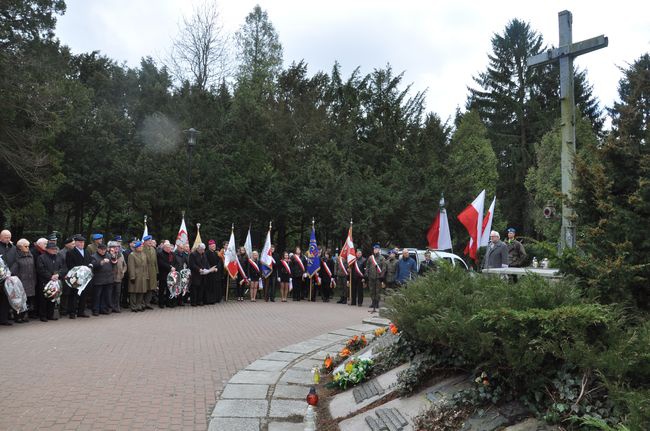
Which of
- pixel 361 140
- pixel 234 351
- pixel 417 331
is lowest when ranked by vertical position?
pixel 234 351

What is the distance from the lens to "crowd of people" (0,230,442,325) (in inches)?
479

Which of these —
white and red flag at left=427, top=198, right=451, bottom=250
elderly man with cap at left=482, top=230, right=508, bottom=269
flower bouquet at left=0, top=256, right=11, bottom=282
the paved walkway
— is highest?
white and red flag at left=427, top=198, right=451, bottom=250

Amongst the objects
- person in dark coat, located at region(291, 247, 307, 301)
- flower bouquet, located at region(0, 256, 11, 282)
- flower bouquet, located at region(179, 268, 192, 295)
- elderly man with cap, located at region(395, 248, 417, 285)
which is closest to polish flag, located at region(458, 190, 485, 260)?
elderly man with cap, located at region(395, 248, 417, 285)

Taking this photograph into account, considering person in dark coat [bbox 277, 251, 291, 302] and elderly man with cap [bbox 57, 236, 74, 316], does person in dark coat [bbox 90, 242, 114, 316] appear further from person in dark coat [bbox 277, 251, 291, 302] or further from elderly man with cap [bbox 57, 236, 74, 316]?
person in dark coat [bbox 277, 251, 291, 302]

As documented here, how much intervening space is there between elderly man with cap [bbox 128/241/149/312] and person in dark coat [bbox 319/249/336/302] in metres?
7.27

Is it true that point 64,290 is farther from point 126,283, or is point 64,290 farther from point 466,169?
point 466,169

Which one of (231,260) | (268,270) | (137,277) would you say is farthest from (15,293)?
(268,270)

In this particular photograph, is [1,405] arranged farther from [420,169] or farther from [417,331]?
[420,169]

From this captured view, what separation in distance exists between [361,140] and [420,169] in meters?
6.54

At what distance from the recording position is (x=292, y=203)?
79.5ft

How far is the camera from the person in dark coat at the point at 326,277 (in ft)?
65.9

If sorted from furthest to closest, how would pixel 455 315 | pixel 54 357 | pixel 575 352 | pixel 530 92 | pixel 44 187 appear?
pixel 530 92
pixel 44 187
pixel 54 357
pixel 455 315
pixel 575 352

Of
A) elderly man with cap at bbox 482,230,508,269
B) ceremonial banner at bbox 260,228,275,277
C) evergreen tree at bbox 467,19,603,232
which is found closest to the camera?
elderly man with cap at bbox 482,230,508,269

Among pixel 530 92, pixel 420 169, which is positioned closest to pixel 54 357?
pixel 420 169
